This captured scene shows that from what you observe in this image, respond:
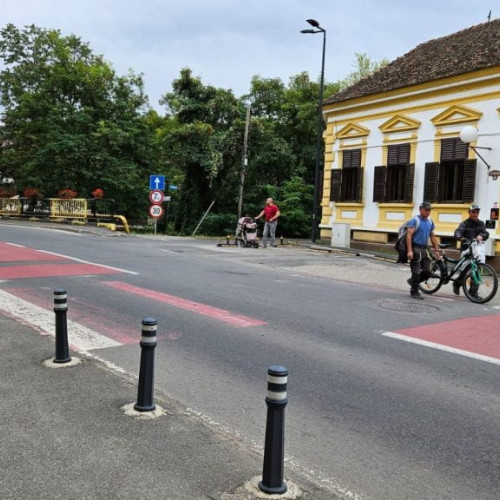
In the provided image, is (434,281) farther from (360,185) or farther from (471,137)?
(360,185)

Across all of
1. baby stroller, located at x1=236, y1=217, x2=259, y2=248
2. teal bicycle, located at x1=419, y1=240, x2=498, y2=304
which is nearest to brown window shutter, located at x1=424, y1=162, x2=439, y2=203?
baby stroller, located at x1=236, y1=217, x2=259, y2=248

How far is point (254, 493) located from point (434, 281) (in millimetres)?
8636

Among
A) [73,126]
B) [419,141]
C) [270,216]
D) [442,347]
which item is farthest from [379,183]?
[73,126]

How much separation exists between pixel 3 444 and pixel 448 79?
1753 centimetres

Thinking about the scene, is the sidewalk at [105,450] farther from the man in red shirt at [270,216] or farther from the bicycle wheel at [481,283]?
the man in red shirt at [270,216]

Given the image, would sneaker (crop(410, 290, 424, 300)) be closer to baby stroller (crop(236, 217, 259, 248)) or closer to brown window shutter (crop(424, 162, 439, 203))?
brown window shutter (crop(424, 162, 439, 203))

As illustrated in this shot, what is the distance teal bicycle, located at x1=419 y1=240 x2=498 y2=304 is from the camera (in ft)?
32.1

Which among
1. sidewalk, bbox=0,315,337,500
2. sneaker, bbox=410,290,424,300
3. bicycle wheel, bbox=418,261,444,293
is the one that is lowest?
sidewalk, bbox=0,315,337,500

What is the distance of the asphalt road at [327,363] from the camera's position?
352 centimetres

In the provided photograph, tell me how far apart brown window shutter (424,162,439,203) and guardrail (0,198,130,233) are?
15.3 meters

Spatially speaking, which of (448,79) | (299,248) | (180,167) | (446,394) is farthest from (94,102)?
(446,394)

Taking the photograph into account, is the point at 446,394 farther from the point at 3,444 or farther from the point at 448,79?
the point at 448,79

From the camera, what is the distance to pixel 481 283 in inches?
389

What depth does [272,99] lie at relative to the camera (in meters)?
36.4
